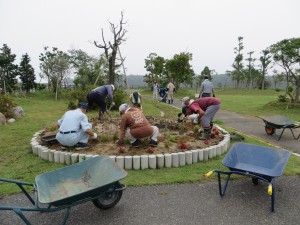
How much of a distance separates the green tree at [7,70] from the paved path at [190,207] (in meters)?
19.6

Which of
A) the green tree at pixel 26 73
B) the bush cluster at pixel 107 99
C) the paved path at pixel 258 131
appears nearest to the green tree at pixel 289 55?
the paved path at pixel 258 131

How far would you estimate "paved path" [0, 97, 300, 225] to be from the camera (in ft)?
10.4

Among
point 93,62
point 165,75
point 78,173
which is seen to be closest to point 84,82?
point 93,62

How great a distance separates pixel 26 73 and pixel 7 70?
1437 mm

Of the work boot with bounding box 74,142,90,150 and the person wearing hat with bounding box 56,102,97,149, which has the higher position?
the person wearing hat with bounding box 56,102,97,149

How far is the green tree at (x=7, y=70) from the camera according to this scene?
20.4 metres

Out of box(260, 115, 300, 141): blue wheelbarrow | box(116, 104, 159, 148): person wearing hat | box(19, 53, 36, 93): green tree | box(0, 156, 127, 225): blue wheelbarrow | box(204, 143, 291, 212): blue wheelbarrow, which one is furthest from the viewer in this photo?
box(19, 53, 36, 93): green tree

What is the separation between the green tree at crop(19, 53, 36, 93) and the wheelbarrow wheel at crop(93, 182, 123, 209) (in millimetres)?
21596

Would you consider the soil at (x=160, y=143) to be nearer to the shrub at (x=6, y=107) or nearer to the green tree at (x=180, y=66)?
the shrub at (x=6, y=107)

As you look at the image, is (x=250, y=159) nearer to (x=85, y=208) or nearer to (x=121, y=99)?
(x=85, y=208)

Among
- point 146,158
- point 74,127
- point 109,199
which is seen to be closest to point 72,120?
point 74,127

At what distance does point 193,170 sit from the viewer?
4.73m

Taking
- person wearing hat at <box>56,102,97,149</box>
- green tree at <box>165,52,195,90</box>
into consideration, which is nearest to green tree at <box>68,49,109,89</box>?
green tree at <box>165,52,195,90</box>

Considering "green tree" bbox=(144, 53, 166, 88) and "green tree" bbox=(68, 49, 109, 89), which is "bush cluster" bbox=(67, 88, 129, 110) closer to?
"green tree" bbox=(68, 49, 109, 89)
